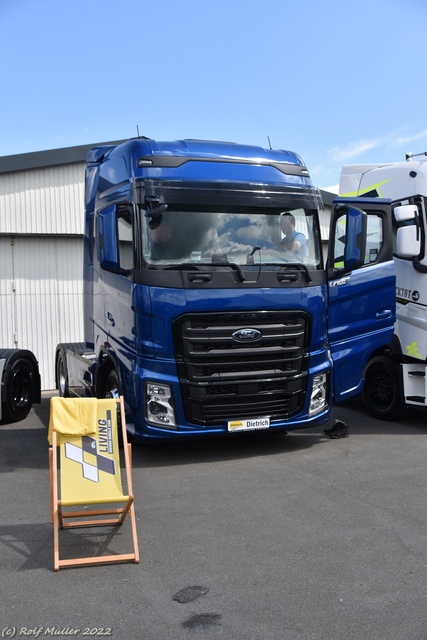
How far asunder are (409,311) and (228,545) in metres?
5.14

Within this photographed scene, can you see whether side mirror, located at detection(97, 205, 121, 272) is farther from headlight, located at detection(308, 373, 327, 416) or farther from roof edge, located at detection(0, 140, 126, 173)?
roof edge, located at detection(0, 140, 126, 173)

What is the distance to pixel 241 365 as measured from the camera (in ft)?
24.4

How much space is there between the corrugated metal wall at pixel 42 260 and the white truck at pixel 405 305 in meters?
6.81

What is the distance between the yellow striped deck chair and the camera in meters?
4.91

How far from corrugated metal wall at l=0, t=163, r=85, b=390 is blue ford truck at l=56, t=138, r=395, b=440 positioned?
6.11 metres

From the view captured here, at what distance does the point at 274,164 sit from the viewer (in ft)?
25.9

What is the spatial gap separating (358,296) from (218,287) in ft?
6.94

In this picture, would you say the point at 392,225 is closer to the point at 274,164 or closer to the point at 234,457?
the point at 274,164

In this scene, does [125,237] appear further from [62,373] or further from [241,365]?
[62,373]

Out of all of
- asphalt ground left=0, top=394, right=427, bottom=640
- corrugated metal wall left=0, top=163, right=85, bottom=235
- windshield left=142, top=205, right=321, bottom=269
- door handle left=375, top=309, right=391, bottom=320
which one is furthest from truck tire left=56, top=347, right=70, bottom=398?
door handle left=375, top=309, right=391, bottom=320

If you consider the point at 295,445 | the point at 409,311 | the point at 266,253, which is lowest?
the point at 295,445

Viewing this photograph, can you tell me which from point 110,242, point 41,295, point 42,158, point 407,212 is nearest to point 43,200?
point 42,158

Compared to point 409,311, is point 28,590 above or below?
below

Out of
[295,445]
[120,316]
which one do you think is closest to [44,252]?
[120,316]
